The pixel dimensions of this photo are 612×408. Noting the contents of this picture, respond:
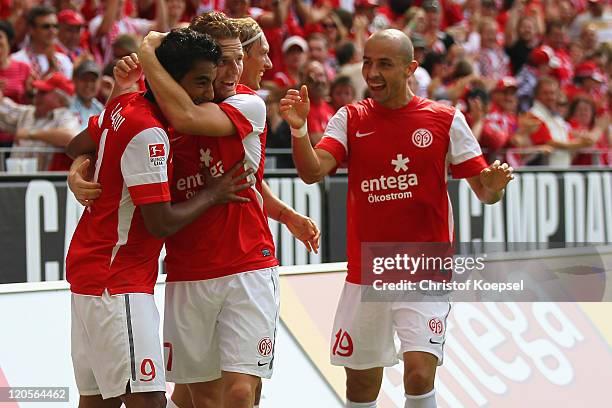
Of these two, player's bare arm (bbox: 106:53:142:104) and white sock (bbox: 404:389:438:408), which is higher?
player's bare arm (bbox: 106:53:142:104)

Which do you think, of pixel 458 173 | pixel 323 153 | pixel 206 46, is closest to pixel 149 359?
pixel 206 46

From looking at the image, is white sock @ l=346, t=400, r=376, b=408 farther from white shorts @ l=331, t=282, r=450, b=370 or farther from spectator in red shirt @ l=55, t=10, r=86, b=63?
spectator in red shirt @ l=55, t=10, r=86, b=63

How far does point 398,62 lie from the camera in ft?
19.6

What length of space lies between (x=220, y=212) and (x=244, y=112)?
0.48 m

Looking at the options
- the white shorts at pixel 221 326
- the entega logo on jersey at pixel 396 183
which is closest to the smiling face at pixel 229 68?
the white shorts at pixel 221 326

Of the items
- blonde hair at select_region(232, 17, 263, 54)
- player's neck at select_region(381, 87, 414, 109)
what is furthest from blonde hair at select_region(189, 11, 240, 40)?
player's neck at select_region(381, 87, 414, 109)

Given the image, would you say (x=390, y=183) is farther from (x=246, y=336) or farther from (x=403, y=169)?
(x=246, y=336)

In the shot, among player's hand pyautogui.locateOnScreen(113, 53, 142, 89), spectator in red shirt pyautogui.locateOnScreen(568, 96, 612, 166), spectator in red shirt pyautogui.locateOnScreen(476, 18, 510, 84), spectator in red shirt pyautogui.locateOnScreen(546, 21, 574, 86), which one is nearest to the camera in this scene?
player's hand pyautogui.locateOnScreen(113, 53, 142, 89)

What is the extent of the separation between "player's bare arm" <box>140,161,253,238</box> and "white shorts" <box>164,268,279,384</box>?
1.33 feet

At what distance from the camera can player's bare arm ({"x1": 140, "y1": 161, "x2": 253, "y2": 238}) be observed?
4676mm

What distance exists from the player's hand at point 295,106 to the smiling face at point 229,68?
0.35 metres

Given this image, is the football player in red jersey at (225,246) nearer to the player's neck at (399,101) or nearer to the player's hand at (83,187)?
the player's hand at (83,187)

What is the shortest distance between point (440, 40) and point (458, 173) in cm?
942

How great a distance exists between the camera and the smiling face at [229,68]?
5090mm
